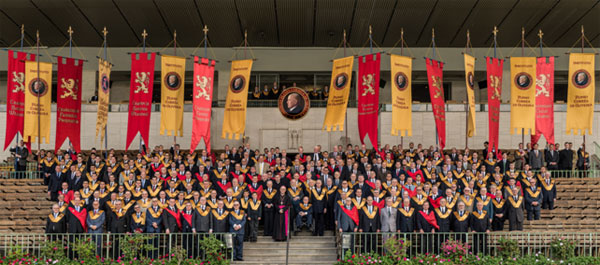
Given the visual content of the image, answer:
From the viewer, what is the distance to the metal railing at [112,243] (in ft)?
46.2

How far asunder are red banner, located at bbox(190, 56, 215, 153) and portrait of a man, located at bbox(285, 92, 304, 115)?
679 centimetres

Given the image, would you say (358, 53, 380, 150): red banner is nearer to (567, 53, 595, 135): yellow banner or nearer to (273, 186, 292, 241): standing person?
(273, 186, 292, 241): standing person

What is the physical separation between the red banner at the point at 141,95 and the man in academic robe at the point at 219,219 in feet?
15.7

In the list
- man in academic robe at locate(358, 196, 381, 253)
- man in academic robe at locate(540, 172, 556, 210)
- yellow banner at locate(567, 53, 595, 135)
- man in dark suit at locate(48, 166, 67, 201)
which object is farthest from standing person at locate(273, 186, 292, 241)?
yellow banner at locate(567, 53, 595, 135)

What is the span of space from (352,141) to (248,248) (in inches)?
428

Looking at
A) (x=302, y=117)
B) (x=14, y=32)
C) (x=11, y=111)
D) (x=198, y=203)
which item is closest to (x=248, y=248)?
(x=198, y=203)

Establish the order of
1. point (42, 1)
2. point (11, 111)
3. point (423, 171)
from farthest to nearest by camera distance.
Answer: point (42, 1)
point (11, 111)
point (423, 171)

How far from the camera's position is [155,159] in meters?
18.5

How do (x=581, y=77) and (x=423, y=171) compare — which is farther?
(x=581, y=77)

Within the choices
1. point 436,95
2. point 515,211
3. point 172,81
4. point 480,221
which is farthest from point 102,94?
point 515,211

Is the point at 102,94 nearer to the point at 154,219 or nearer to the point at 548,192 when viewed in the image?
the point at 154,219

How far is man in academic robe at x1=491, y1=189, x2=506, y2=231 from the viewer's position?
15602 millimetres

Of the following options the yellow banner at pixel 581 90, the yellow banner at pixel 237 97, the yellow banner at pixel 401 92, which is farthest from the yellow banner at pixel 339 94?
the yellow banner at pixel 581 90

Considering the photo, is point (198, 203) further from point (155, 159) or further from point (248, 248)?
point (155, 159)
